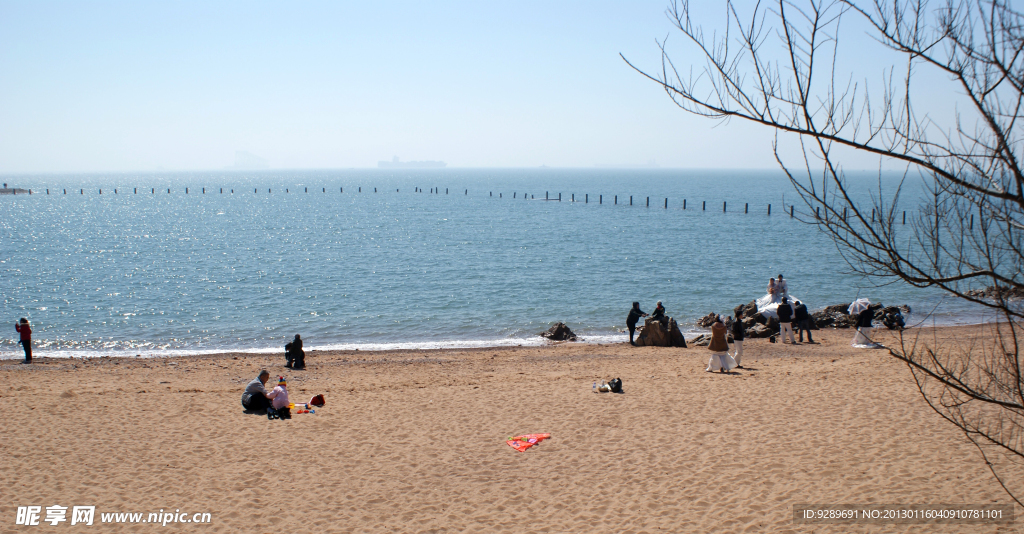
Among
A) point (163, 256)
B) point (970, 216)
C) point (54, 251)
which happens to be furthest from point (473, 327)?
point (54, 251)

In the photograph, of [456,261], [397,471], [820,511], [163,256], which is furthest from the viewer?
[163,256]

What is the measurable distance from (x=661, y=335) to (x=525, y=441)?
11.4 m

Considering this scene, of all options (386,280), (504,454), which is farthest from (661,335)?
(386,280)

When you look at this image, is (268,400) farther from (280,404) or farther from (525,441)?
(525,441)

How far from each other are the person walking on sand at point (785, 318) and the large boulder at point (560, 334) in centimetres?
707

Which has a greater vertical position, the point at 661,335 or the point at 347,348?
the point at 661,335

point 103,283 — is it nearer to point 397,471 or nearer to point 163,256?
point 163,256

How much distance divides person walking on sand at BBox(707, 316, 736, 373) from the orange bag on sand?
5994 mm

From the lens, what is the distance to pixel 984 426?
901 cm

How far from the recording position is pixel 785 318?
19078 millimetres

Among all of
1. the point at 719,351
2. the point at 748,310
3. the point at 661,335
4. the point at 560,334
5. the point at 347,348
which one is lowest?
the point at 347,348

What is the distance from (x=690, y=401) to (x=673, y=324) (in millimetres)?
9140

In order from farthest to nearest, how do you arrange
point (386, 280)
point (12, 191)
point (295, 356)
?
point (12, 191) < point (386, 280) < point (295, 356)

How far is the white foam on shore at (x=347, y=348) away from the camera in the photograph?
68.7ft
